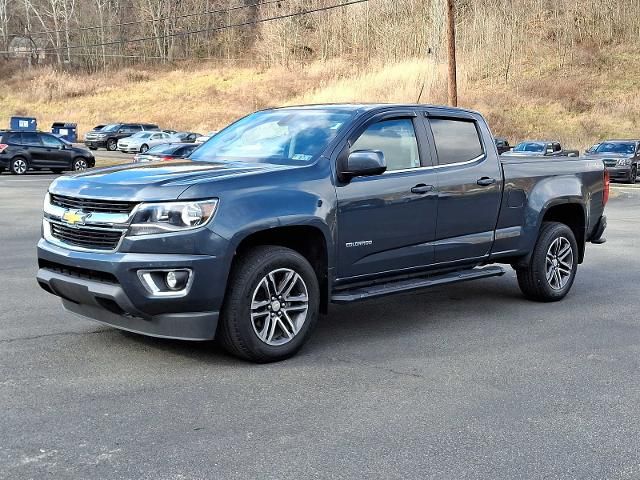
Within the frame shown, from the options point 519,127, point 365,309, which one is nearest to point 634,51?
point 519,127

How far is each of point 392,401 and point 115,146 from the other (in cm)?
4672

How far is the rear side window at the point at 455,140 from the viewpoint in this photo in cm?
693

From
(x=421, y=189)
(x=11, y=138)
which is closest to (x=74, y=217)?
(x=421, y=189)

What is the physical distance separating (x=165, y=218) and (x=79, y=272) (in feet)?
2.61

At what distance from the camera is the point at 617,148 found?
29.8m

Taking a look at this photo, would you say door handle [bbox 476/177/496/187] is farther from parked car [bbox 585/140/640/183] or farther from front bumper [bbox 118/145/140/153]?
front bumper [bbox 118/145/140/153]

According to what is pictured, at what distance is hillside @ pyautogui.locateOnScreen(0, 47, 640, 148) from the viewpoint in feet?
162

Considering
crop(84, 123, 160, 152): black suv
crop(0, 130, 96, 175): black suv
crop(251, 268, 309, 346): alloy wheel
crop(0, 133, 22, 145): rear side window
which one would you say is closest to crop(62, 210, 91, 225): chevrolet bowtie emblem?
crop(251, 268, 309, 346): alloy wheel

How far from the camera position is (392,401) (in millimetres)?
4832

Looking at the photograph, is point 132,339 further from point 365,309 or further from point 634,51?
point 634,51

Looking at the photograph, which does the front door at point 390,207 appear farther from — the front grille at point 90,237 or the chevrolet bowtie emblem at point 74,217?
the chevrolet bowtie emblem at point 74,217

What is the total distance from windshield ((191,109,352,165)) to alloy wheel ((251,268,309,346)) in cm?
97

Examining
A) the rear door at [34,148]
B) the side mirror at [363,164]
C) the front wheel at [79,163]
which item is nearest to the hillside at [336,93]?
the front wheel at [79,163]

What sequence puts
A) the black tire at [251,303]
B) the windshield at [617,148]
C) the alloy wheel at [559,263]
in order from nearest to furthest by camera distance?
1. the black tire at [251,303]
2. the alloy wheel at [559,263]
3. the windshield at [617,148]
